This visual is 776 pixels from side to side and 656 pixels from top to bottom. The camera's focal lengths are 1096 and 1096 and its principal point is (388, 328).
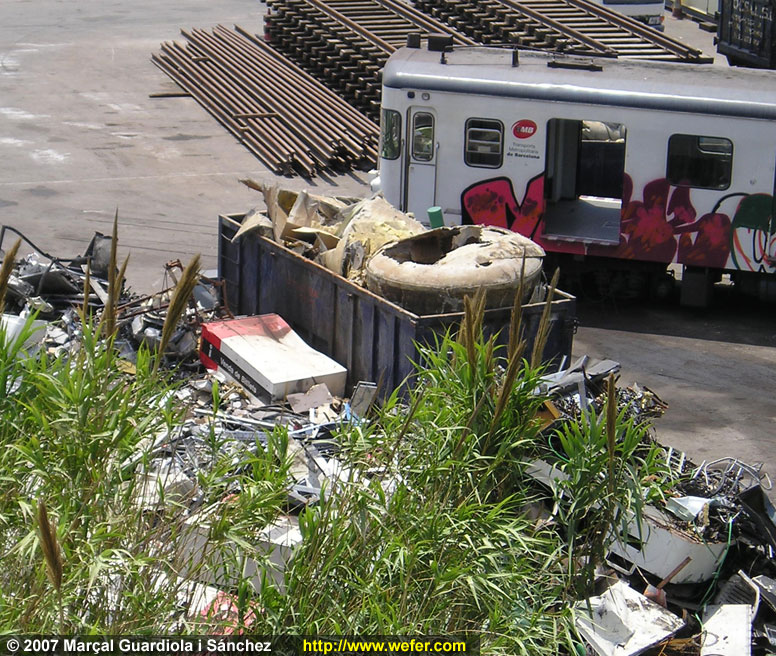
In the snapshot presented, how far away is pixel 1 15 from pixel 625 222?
28.3 meters

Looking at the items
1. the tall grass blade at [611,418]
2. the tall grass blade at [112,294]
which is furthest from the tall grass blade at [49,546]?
the tall grass blade at [611,418]

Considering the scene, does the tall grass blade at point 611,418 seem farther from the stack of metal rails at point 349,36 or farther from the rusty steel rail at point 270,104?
the stack of metal rails at point 349,36

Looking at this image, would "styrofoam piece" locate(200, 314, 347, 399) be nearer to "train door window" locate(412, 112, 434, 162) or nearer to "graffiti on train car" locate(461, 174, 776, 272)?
"train door window" locate(412, 112, 434, 162)

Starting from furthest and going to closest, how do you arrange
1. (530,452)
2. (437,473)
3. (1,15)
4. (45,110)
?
(1,15)
(45,110)
(530,452)
(437,473)

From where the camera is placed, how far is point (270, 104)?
2414cm

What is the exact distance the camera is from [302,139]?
22500 millimetres

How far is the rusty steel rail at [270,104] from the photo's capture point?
72.0ft

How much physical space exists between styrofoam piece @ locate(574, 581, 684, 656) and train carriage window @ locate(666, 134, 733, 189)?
8.50m

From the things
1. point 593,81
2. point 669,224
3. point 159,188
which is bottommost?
point 159,188

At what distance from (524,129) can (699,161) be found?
7.95ft

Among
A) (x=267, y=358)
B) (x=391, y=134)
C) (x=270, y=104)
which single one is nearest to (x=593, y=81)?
(x=391, y=134)

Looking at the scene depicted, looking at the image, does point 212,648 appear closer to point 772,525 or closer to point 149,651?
point 149,651

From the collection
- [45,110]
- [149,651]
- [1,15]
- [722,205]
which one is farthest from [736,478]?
[1,15]

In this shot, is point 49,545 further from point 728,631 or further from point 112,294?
point 728,631
